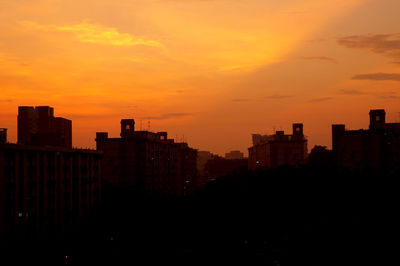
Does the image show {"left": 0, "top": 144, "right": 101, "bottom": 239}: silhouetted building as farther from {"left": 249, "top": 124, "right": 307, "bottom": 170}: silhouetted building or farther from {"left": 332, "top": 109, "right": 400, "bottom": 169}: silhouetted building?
{"left": 249, "top": 124, "right": 307, "bottom": 170}: silhouetted building

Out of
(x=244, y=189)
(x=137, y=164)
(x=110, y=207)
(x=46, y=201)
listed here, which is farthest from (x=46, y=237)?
(x=137, y=164)

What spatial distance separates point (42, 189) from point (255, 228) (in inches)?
716

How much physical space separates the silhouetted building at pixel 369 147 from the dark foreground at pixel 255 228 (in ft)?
97.9

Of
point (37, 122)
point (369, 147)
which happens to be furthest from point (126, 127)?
Result: point (369, 147)

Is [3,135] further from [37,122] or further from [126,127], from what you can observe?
[126,127]

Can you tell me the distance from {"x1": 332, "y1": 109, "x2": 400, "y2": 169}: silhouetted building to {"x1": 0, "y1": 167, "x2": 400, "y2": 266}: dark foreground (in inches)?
1175

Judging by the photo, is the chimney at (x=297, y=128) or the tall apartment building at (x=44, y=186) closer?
the tall apartment building at (x=44, y=186)

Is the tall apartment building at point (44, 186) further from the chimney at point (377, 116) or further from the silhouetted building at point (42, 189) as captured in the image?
the chimney at point (377, 116)

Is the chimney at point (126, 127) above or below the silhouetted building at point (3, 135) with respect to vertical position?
above

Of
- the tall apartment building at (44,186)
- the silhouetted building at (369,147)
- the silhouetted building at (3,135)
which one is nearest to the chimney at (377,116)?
the silhouetted building at (369,147)

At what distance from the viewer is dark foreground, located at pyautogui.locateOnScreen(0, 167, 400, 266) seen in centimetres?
4266

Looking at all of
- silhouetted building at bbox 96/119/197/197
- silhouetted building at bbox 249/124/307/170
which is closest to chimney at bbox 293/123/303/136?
silhouetted building at bbox 249/124/307/170

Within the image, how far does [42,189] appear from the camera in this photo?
54.5m

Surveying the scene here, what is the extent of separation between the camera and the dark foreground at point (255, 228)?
42.7 m
